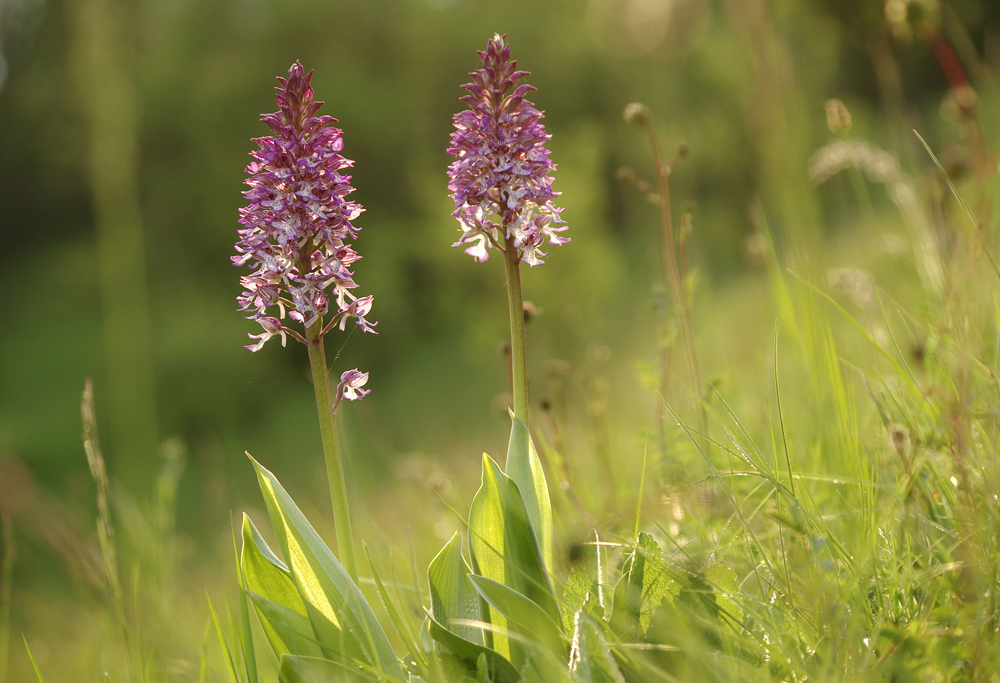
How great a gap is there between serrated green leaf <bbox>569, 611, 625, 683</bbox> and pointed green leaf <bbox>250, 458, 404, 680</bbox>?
457 mm

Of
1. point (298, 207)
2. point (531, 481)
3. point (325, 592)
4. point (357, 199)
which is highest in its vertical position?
point (357, 199)

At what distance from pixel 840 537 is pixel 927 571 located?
1.69ft

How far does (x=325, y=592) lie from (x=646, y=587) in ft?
2.25

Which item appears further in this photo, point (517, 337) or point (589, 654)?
point (517, 337)

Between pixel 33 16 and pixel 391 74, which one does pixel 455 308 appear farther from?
pixel 33 16

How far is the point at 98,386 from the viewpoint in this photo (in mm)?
17312

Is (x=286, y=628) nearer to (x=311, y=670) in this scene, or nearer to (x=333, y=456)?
(x=311, y=670)

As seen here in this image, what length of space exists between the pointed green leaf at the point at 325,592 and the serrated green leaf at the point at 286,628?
0.11 ft

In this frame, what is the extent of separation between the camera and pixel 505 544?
63.1 inches

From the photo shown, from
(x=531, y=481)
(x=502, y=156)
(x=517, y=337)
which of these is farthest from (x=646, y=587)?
(x=502, y=156)

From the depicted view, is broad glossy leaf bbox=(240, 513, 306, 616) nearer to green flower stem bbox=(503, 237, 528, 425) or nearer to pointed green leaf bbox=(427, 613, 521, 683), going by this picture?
pointed green leaf bbox=(427, 613, 521, 683)

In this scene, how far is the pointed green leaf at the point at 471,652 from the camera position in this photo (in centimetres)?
147

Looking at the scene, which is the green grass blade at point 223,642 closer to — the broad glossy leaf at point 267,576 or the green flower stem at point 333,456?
the broad glossy leaf at point 267,576

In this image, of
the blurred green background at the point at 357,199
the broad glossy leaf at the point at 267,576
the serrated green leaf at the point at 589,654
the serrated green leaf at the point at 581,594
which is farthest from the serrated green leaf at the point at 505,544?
the blurred green background at the point at 357,199
